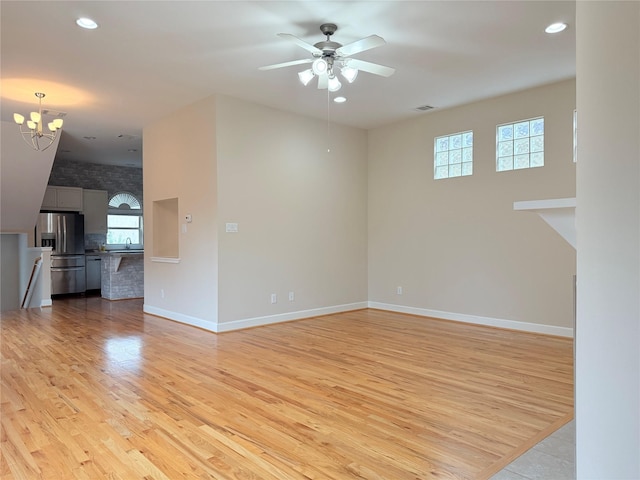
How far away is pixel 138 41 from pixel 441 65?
9.64ft

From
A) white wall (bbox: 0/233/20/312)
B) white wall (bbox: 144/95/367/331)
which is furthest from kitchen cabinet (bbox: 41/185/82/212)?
white wall (bbox: 144/95/367/331)

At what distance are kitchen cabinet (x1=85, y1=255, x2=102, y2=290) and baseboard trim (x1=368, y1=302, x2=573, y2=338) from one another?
20.6 feet

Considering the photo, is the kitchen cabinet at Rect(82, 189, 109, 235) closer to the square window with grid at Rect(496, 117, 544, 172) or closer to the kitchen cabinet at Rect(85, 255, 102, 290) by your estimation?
the kitchen cabinet at Rect(85, 255, 102, 290)

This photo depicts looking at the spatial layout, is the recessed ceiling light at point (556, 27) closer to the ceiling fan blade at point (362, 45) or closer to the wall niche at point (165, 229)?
the ceiling fan blade at point (362, 45)

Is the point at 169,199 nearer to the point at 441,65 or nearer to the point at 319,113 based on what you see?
the point at 319,113

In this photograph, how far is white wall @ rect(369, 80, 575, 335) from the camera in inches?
196

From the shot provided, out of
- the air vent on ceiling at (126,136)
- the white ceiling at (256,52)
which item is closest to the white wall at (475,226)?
the white ceiling at (256,52)

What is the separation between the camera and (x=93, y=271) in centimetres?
927

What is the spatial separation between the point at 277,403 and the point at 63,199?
8.22 m

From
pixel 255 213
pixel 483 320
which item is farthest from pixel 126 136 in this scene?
pixel 483 320

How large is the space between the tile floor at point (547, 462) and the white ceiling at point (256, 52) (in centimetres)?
303

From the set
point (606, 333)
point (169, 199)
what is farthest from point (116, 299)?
point (606, 333)

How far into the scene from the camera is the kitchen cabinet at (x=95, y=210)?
9.37 meters

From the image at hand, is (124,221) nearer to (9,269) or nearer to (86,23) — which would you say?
(9,269)
